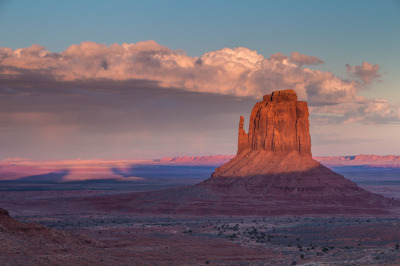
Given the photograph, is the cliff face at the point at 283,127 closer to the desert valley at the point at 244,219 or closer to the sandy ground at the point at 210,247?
the desert valley at the point at 244,219

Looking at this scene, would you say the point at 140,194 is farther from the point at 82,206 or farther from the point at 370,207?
the point at 370,207

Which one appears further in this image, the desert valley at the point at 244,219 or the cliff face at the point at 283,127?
the cliff face at the point at 283,127

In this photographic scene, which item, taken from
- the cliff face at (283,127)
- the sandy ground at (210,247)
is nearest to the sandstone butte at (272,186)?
the cliff face at (283,127)

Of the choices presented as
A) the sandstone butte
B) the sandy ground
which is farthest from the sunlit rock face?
the sandy ground

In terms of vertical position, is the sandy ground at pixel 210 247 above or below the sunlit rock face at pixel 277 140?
below

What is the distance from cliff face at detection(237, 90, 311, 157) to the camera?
109m

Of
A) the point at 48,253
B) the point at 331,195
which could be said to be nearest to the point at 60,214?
the point at 331,195

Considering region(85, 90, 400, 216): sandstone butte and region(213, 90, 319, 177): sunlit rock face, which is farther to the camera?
region(213, 90, 319, 177): sunlit rock face

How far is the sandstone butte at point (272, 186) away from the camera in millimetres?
91750

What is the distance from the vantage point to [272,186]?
102m

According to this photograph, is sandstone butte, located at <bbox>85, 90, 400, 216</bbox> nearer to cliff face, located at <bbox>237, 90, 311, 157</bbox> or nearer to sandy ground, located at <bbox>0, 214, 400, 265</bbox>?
A: cliff face, located at <bbox>237, 90, 311, 157</bbox>

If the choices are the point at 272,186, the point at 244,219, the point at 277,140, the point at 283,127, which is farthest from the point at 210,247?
the point at 283,127

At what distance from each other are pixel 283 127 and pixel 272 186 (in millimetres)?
13396

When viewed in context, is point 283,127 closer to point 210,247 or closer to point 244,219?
point 244,219
